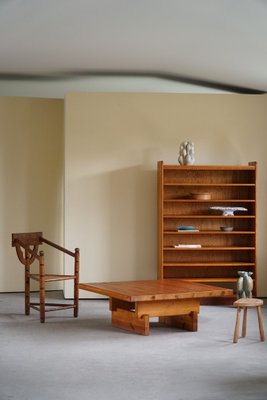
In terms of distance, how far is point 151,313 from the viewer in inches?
274

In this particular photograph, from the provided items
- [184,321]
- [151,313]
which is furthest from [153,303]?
[184,321]

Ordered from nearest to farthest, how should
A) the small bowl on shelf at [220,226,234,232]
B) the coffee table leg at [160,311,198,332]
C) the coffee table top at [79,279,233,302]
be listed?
the coffee table top at [79,279,233,302], the coffee table leg at [160,311,198,332], the small bowl on shelf at [220,226,234,232]

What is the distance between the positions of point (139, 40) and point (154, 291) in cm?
284

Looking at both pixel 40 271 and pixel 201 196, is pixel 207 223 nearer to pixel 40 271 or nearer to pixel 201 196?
pixel 201 196

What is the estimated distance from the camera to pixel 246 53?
850cm

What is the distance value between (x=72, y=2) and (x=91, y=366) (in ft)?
10.8

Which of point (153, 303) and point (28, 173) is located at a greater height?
point (28, 173)

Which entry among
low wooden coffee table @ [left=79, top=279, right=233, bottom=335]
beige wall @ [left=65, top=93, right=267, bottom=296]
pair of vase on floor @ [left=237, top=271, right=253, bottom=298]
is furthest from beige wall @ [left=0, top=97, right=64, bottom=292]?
pair of vase on floor @ [left=237, top=271, right=253, bottom=298]

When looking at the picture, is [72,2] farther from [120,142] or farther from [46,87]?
[46,87]

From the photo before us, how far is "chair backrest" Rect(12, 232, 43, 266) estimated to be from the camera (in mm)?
8102

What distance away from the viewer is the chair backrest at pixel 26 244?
8.10m

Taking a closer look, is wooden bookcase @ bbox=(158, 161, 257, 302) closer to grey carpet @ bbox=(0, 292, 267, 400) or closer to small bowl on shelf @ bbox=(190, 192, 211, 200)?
small bowl on shelf @ bbox=(190, 192, 211, 200)

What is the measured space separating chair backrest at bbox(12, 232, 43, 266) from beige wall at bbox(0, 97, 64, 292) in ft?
5.02

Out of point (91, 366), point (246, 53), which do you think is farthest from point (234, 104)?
point (91, 366)
